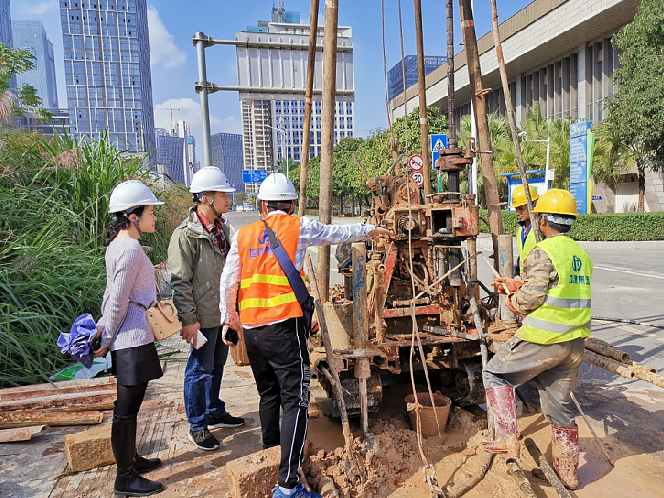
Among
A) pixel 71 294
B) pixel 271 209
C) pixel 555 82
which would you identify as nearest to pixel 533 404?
pixel 271 209

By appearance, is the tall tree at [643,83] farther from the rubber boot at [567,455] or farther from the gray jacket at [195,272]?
the gray jacket at [195,272]

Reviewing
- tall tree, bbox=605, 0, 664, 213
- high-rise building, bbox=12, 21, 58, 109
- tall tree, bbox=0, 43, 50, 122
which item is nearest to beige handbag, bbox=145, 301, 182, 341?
tall tree, bbox=0, 43, 50, 122

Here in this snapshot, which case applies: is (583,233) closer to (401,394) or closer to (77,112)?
(401,394)

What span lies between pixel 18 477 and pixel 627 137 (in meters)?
20.6

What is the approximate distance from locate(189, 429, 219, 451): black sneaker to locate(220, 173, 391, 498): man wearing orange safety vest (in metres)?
0.98

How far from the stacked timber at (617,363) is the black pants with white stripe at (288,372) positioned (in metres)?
2.10

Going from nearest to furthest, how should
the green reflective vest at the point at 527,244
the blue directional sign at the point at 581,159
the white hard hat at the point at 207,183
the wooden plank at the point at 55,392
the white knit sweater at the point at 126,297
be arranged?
the white knit sweater at the point at 126,297 < the white hard hat at the point at 207,183 < the wooden plank at the point at 55,392 < the green reflective vest at the point at 527,244 < the blue directional sign at the point at 581,159

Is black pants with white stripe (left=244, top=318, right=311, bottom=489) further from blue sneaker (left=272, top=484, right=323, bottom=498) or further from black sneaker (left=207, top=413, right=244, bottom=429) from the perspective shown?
black sneaker (left=207, top=413, right=244, bottom=429)

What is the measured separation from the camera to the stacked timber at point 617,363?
3.12 metres

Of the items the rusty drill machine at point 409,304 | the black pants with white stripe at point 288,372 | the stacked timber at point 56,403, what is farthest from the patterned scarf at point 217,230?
the stacked timber at point 56,403

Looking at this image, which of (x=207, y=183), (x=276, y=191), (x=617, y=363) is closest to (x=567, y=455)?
(x=617, y=363)

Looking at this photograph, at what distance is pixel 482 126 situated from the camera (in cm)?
474

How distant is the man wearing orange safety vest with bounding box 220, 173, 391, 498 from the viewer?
2.88 m

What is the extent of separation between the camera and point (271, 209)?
319cm
